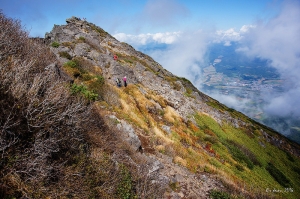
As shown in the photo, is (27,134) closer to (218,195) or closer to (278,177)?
(218,195)

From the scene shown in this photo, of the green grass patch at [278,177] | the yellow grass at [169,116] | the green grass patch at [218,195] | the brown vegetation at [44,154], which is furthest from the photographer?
the green grass patch at [278,177]

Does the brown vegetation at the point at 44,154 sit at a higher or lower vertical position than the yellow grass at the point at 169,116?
lower

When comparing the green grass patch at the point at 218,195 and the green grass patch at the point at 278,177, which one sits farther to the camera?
the green grass patch at the point at 278,177

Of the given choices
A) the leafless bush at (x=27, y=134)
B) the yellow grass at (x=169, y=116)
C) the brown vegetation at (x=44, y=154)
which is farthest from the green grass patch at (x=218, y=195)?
the yellow grass at (x=169, y=116)

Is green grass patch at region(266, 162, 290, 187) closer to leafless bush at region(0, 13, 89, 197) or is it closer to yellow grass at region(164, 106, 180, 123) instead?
yellow grass at region(164, 106, 180, 123)

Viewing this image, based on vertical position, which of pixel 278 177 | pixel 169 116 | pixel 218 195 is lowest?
pixel 218 195

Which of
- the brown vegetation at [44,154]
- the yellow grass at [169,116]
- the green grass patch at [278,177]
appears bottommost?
the brown vegetation at [44,154]

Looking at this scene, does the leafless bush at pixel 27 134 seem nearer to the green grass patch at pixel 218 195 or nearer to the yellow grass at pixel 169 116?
the green grass patch at pixel 218 195

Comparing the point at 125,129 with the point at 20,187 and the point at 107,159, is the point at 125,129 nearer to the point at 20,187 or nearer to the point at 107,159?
the point at 107,159

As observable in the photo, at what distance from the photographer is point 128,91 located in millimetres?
23734

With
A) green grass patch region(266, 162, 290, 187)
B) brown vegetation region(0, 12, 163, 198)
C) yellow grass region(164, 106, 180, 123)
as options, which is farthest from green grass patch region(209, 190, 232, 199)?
green grass patch region(266, 162, 290, 187)

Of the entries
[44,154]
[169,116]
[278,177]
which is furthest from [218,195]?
[278,177]

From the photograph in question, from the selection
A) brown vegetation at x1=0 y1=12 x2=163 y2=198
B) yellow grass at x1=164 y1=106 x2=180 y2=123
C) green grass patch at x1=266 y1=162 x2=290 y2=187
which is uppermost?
yellow grass at x1=164 y1=106 x2=180 y2=123

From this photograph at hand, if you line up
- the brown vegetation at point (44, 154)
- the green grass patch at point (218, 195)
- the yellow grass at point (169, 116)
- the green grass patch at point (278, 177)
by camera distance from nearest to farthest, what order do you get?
1. the brown vegetation at point (44, 154)
2. the green grass patch at point (218, 195)
3. the yellow grass at point (169, 116)
4. the green grass patch at point (278, 177)
